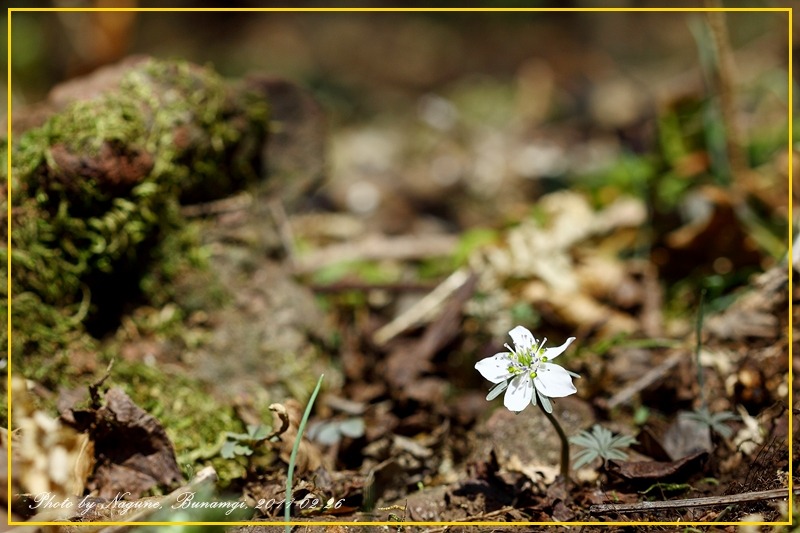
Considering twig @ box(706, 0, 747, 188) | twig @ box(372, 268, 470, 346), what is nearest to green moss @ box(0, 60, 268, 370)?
twig @ box(372, 268, 470, 346)

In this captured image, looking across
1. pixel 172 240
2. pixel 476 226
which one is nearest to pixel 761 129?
pixel 476 226

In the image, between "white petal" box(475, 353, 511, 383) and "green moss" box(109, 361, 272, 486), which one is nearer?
"white petal" box(475, 353, 511, 383)

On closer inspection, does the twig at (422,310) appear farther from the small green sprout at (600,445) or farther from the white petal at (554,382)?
the white petal at (554,382)

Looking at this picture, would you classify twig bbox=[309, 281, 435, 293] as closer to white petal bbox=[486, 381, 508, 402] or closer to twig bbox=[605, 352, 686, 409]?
twig bbox=[605, 352, 686, 409]

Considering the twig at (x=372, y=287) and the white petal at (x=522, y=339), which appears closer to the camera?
the white petal at (x=522, y=339)

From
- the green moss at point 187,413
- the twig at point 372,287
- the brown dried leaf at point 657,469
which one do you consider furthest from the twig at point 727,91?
the green moss at point 187,413

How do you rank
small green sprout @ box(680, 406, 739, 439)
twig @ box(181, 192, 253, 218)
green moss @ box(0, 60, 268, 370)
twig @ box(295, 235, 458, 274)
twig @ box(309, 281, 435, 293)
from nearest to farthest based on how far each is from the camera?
small green sprout @ box(680, 406, 739, 439), green moss @ box(0, 60, 268, 370), twig @ box(181, 192, 253, 218), twig @ box(309, 281, 435, 293), twig @ box(295, 235, 458, 274)

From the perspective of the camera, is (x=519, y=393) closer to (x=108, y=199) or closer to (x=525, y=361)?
(x=525, y=361)
